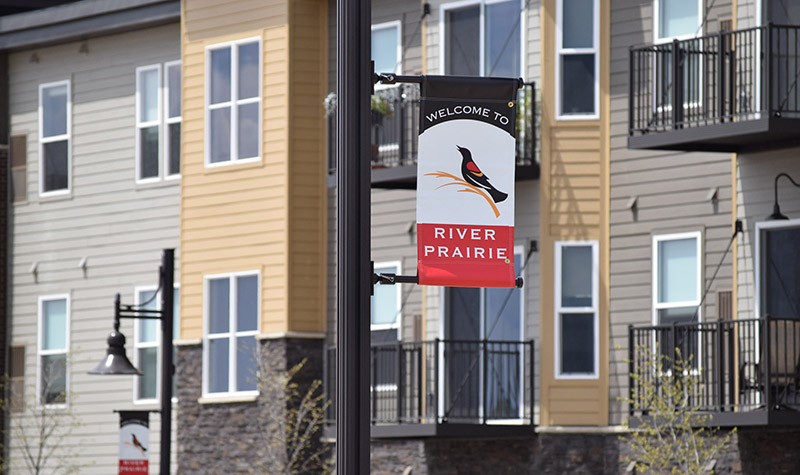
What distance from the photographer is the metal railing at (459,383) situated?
2361cm

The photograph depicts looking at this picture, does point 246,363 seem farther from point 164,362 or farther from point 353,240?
point 353,240

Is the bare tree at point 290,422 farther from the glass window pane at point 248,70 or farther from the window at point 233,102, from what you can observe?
the glass window pane at point 248,70

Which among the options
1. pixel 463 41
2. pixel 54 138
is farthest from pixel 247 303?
pixel 54 138

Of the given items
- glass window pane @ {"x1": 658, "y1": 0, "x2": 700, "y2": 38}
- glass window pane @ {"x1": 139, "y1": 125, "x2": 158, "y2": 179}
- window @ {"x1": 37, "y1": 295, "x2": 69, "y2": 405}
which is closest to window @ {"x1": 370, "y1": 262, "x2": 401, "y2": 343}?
glass window pane @ {"x1": 658, "y1": 0, "x2": 700, "y2": 38}

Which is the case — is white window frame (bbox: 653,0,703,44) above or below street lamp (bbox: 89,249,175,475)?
above

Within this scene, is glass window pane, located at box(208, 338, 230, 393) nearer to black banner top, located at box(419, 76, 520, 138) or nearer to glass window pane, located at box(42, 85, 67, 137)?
glass window pane, located at box(42, 85, 67, 137)

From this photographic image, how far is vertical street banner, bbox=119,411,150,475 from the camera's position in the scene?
70.2ft

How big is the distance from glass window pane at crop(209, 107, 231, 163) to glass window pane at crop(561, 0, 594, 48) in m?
7.01

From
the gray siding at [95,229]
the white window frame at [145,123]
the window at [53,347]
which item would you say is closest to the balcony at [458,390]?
the gray siding at [95,229]

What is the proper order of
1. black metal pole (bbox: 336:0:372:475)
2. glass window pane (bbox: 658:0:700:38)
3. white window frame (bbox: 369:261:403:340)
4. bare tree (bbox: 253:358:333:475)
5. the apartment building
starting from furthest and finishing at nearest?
the apartment building, bare tree (bbox: 253:358:333:475), white window frame (bbox: 369:261:403:340), glass window pane (bbox: 658:0:700:38), black metal pole (bbox: 336:0:372:475)

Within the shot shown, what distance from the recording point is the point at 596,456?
2297 cm

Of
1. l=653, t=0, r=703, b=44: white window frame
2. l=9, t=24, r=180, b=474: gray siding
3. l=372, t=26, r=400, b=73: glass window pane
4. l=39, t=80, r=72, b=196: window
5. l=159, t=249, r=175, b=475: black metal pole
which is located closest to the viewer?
l=159, t=249, r=175, b=475: black metal pole

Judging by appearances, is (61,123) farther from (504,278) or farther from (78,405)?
(504,278)

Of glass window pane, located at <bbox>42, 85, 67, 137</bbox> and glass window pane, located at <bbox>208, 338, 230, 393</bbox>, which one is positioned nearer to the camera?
glass window pane, located at <bbox>208, 338, 230, 393</bbox>
